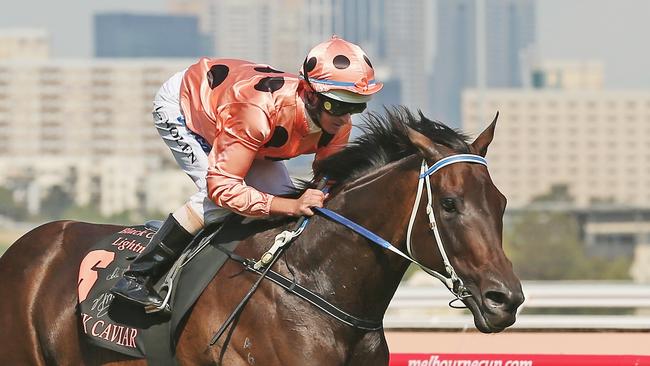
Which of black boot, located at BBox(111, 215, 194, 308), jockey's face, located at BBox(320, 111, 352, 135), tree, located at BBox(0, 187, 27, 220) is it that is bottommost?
tree, located at BBox(0, 187, 27, 220)

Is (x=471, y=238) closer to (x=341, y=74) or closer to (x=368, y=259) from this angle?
(x=368, y=259)

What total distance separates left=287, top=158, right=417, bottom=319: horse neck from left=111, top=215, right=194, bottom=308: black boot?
451 mm

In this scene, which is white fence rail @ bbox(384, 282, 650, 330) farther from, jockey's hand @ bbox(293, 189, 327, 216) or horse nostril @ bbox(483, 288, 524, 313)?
horse nostril @ bbox(483, 288, 524, 313)

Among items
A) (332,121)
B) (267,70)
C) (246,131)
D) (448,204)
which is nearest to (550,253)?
(267,70)

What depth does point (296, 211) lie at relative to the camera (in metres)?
4.98

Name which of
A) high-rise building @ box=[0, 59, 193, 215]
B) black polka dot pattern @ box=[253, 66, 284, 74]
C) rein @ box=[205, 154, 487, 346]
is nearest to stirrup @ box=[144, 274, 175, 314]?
rein @ box=[205, 154, 487, 346]

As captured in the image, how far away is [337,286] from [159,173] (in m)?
109

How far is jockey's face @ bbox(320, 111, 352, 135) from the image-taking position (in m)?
5.06

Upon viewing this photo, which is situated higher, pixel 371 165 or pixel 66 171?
pixel 371 165

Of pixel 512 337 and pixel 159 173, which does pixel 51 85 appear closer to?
pixel 159 173

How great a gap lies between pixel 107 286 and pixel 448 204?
1.46 m

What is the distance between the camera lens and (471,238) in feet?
15.1

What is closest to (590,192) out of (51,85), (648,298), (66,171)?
(66,171)

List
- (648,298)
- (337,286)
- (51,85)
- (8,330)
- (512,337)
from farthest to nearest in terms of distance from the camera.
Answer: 1. (51,85)
2. (648,298)
3. (512,337)
4. (8,330)
5. (337,286)
